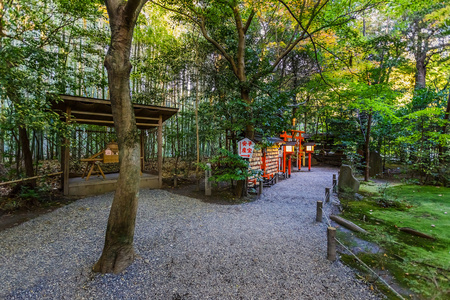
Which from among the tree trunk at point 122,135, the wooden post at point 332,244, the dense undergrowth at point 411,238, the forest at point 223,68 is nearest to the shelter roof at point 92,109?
the forest at point 223,68

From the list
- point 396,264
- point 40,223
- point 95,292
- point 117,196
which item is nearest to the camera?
point 95,292

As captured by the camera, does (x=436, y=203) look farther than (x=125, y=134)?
Yes

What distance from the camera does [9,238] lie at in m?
3.08

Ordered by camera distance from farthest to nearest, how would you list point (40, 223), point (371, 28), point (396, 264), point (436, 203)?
point (371, 28) < point (436, 203) < point (40, 223) < point (396, 264)

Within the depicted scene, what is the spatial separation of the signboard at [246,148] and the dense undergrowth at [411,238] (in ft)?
9.04

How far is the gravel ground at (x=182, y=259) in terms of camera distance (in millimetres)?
2070

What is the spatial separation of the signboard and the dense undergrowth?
9.04ft

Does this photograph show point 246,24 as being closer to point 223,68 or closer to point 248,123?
point 223,68

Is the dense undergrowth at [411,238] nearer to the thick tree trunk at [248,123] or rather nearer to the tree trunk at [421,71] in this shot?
the thick tree trunk at [248,123]

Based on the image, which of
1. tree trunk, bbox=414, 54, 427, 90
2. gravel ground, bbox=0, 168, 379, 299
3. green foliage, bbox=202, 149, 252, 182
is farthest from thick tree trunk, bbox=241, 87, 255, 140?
tree trunk, bbox=414, 54, 427, 90

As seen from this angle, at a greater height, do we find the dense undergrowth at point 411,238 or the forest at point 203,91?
the forest at point 203,91

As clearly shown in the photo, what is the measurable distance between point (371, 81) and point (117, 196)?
10.1m

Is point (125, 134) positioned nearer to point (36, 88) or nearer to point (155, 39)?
point (36, 88)

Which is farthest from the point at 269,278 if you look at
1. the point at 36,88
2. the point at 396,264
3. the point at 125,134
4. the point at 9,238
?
the point at 36,88
